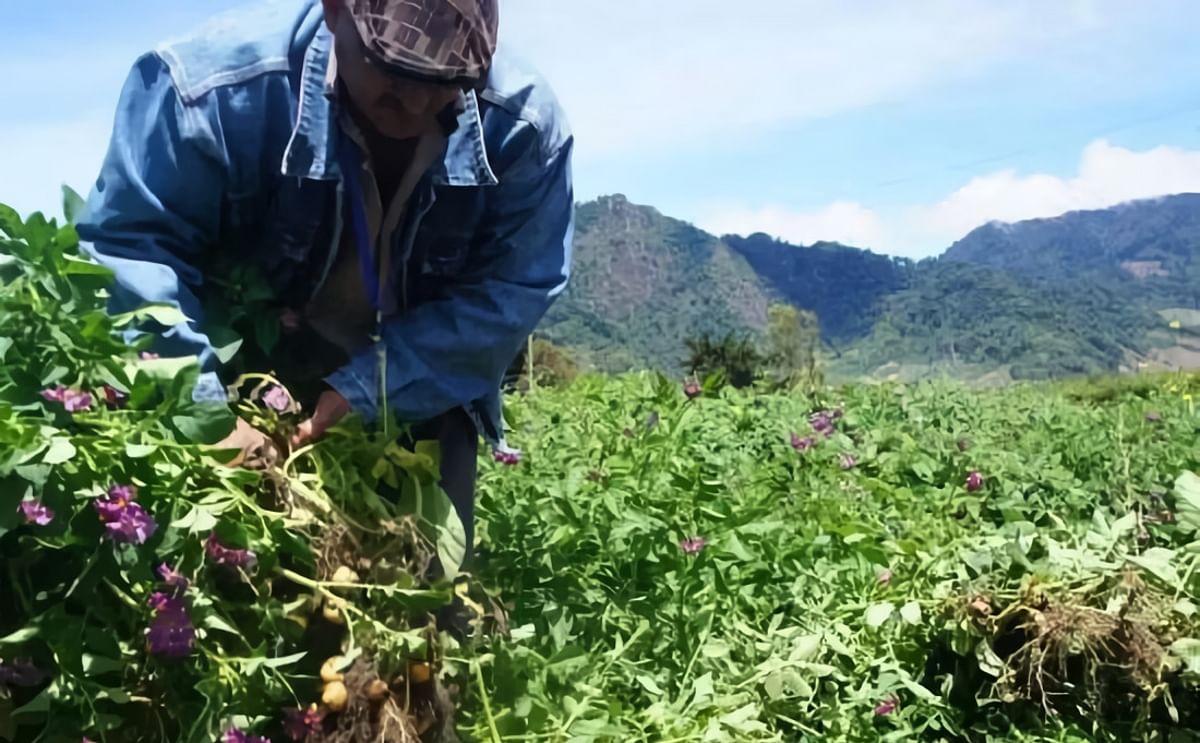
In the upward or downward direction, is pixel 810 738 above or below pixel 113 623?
below

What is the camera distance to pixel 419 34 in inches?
50.5

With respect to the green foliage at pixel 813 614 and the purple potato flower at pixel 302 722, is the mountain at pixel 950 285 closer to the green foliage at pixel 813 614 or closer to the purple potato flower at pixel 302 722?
the green foliage at pixel 813 614

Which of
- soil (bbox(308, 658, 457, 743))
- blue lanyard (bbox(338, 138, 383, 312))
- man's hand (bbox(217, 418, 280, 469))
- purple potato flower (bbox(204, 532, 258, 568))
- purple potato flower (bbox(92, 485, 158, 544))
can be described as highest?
blue lanyard (bbox(338, 138, 383, 312))

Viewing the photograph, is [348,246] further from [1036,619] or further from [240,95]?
[1036,619]

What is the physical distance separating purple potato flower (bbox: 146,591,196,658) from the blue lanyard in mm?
603

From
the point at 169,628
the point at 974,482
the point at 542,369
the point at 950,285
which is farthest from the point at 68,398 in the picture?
the point at 950,285

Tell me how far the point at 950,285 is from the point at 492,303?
2589 centimetres

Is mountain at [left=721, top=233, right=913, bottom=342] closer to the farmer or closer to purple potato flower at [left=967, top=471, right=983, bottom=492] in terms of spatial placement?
purple potato flower at [left=967, top=471, right=983, bottom=492]

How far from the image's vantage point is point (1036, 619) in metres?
1.83

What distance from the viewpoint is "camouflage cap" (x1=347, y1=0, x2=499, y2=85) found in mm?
1280

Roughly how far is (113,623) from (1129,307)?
25885mm

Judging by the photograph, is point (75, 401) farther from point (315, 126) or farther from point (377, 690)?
point (315, 126)

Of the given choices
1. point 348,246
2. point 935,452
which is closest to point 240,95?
point 348,246

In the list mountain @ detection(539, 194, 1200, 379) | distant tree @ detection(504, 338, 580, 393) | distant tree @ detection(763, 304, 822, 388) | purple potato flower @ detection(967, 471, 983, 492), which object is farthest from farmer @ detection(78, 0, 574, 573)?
mountain @ detection(539, 194, 1200, 379)
